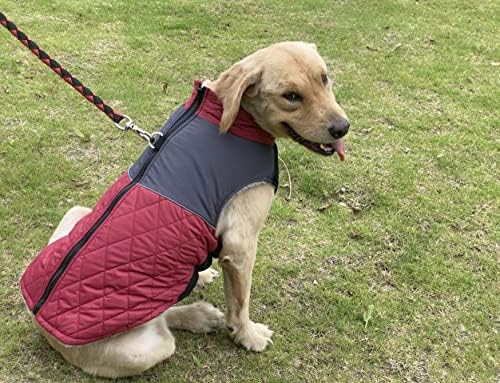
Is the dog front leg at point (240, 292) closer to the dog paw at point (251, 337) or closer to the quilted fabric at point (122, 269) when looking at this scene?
the dog paw at point (251, 337)

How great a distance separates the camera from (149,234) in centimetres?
300

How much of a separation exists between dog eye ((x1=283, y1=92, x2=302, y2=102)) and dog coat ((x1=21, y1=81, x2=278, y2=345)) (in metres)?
0.26

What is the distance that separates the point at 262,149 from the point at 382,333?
1582 millimetres

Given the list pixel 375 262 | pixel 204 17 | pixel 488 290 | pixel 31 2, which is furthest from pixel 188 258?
pixel 31 2

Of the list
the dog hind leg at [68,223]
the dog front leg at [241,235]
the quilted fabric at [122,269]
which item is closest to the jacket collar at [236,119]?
the dog front leg at [241,235]

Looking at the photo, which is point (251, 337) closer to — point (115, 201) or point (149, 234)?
point (149, 234)

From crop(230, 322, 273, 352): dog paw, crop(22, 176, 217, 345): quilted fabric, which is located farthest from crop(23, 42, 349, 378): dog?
crop(230, 322, 273, 352): dog paw

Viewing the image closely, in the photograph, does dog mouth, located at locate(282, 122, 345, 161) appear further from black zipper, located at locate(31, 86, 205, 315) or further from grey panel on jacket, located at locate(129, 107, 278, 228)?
black zipper, located at locate(31, 86, 205, 315)

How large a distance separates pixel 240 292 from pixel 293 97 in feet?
3.98

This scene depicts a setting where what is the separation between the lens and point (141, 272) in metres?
3.03

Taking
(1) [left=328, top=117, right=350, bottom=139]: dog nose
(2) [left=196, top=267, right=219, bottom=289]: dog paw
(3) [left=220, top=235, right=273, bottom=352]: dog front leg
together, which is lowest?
(2) [left=196, top=267, right=219, bottom=289]: dog paw

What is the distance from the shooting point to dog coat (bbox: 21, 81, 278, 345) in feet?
9.85

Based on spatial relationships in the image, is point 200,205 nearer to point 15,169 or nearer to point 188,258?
point 188,258

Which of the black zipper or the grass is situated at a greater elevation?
the black zipper
